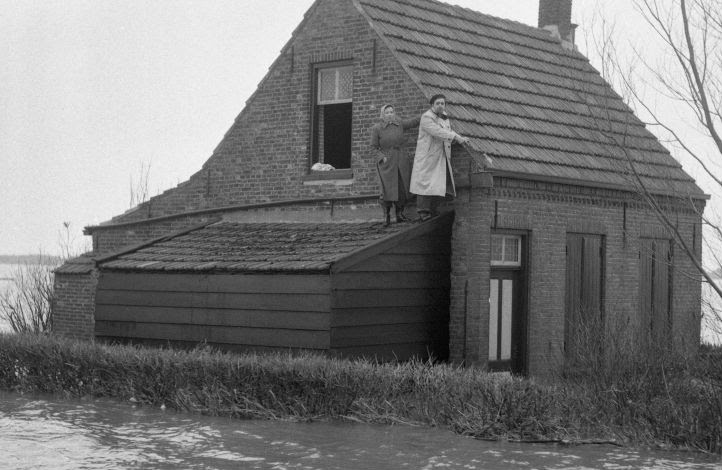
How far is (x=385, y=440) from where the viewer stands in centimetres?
1316

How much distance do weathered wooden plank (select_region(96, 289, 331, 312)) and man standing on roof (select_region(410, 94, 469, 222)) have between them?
2.99 metres

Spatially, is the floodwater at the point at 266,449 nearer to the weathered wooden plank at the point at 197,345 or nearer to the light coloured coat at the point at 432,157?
the weathered wooden plank at the point at 197,345

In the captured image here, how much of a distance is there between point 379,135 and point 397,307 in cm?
314

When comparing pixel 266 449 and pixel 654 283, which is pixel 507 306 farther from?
pixel 266 449

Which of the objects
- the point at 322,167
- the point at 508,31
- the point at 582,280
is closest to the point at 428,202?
the point at 322,167

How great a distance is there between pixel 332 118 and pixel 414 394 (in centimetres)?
824

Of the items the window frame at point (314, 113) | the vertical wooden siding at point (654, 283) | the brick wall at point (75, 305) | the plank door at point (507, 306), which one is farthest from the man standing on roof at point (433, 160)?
the brick wall at point (75, 305)

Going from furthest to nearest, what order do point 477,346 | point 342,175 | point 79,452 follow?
point 342,175, point 477,346, point 79,452

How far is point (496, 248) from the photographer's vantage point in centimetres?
2002

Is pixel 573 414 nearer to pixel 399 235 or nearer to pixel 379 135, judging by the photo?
pixel 399 235

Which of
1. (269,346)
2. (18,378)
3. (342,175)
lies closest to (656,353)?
(269,346)

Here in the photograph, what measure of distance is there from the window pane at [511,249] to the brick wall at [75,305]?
8.46m

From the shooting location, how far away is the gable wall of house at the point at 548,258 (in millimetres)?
19047

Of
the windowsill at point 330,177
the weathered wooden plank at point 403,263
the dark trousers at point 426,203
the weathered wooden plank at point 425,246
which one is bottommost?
the weathered wooden plank at point 403,263
